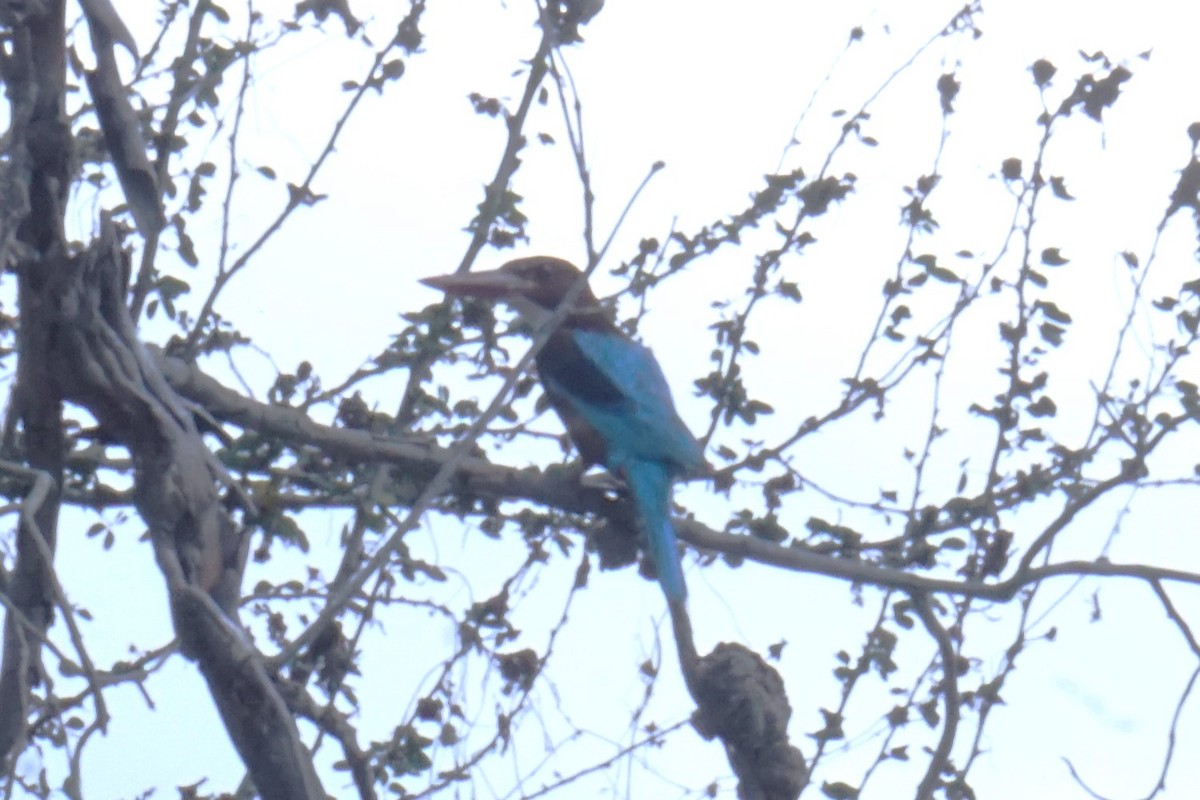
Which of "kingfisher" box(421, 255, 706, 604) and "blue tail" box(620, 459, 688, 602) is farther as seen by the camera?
"kingfisher" box(421, 255, 706, 604)

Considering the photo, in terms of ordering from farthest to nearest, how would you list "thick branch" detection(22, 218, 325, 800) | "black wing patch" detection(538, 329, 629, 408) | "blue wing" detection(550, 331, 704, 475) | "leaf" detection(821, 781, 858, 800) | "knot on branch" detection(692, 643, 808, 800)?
"black wing patch" detection(538, 329, 629, 408)
"blue wing" detection(550, 331, 704, 475)
"leaf" detection(821, 781, 858, 800)
"knot on branch" detection(692, 643, 808, 800)
"thick branch" detection(22, 218, 325, 800)

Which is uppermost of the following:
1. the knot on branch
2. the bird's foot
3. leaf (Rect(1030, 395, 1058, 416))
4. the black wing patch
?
the black wing patch

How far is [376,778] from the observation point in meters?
3.25

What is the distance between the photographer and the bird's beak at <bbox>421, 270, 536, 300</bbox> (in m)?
3.79

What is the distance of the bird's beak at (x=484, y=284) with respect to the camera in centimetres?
379

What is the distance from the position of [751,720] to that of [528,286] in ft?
6.38

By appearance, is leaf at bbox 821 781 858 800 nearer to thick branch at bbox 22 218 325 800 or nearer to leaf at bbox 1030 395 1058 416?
leaf at bbox 1030 395 1058 416

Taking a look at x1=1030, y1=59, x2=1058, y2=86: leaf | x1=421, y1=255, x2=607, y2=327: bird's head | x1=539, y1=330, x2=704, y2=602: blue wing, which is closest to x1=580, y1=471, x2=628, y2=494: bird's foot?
x1=539, y1=330, x2=704, y2=602: blue wing

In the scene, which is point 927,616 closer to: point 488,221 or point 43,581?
point 488,221

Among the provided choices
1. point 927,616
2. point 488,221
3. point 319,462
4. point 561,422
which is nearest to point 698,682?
point 927,616

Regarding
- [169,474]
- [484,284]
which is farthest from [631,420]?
[169,474]

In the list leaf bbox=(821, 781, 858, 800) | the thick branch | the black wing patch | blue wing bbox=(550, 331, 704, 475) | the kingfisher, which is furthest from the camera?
the black wing patch

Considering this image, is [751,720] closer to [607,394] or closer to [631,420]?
[631,420]

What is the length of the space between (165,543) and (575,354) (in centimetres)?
223
